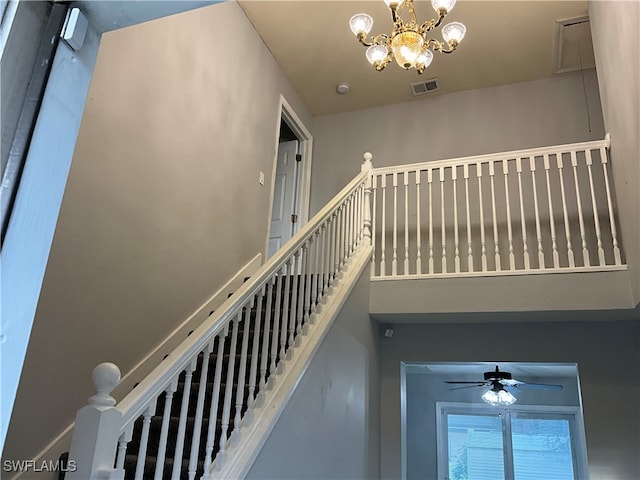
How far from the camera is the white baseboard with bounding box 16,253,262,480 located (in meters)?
2.41

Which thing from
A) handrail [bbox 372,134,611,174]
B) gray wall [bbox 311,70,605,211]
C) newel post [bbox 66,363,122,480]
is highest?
gray wall [bbox 311,70,605,211]

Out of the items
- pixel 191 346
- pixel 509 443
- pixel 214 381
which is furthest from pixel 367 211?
pixel 509 443

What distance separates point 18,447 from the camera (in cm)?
227

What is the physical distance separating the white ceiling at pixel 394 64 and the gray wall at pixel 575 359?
2.70 m

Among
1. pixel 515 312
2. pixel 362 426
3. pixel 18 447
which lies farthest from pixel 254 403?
pixel 515 312

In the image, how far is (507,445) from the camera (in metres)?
7.48

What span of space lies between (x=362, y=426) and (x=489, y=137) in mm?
3369

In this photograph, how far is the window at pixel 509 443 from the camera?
7230mm

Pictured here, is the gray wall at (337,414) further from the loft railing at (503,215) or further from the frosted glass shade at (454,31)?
the frosted glass shade at (454,31)

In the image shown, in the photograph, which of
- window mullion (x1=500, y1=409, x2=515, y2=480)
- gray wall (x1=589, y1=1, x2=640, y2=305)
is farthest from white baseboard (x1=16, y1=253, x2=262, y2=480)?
window mullion (x1=500, y1=409, x2=515, y2=480)

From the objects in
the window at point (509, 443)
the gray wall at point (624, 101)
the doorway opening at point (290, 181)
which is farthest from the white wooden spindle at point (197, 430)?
the window at point (509, 443)

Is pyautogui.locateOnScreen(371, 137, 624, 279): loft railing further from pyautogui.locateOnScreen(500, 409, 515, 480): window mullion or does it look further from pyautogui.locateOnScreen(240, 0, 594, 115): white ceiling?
pyautogui.locateOnScreen(500, 409, 515, 480): window mullion

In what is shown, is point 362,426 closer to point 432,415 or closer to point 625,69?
point 625,69

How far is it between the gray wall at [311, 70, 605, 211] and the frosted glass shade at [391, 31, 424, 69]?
2.13 m
